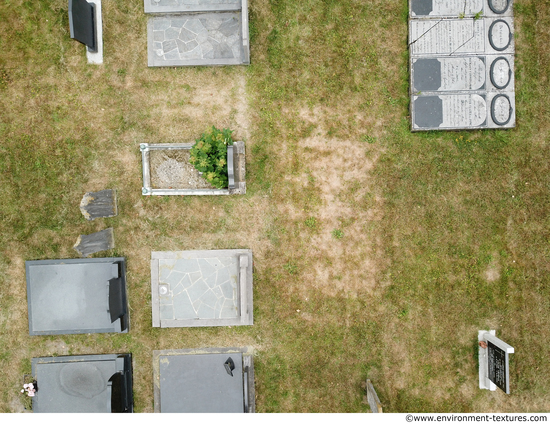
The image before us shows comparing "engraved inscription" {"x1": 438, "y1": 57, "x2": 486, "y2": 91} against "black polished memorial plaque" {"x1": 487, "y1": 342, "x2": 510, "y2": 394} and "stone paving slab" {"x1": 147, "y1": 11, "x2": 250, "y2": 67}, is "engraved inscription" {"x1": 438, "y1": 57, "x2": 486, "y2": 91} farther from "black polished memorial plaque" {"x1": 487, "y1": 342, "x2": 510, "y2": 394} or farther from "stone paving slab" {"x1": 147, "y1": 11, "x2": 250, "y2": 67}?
"black polished memorial plaque" {"x1": 487, "y1": 342, "x2": 510, "y2": 394}

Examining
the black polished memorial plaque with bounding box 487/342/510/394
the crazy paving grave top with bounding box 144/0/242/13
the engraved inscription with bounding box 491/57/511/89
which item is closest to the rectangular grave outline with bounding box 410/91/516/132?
the engraved inscription with bounding box 491/57/511/89

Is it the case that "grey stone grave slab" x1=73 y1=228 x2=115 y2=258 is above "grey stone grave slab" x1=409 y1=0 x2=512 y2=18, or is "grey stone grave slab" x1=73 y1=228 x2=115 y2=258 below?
below

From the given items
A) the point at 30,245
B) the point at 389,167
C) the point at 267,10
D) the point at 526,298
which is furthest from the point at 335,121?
the point at 30,245

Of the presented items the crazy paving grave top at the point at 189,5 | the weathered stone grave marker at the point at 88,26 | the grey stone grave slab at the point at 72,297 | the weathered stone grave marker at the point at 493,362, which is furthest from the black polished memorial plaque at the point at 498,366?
the weathered stone grave marker at the point at 88,26

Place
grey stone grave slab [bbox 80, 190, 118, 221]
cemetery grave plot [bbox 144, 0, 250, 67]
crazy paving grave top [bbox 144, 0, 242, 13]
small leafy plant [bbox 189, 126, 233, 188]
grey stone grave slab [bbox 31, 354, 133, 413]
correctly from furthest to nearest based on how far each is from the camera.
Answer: cemetery grave plot [bbox 144, 0, 250, 67], crazy paving grave top [bbox 144, 0, 242, 13], grey stone grave slab [bbox 31, 354, 133, 413], grey stone grave slab [bbox 80, 190, 118, 221], small leafy plant [bbox 189, 126, 233, 188]

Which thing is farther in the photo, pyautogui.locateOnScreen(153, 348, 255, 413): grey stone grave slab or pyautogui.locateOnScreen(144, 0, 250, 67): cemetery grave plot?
pyautogui.locateOnScreen(144, 0, 250, 67): cemetery grave plot

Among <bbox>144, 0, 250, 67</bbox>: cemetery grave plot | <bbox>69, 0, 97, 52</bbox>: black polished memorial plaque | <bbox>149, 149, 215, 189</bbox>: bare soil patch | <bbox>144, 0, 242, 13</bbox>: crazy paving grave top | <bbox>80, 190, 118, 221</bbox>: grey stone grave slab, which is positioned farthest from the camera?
<bbox>149, 149, 215, 189</bbox>: bare soil patch

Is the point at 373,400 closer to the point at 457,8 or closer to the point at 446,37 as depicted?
the point at 446,37
